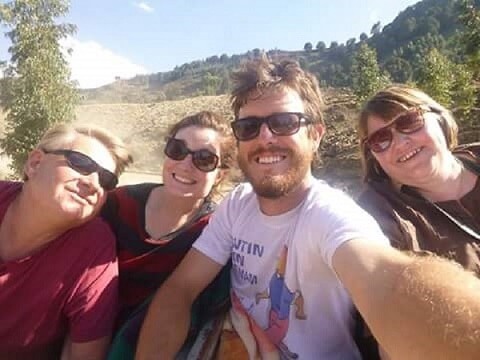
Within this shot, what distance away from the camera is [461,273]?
119 centimetres

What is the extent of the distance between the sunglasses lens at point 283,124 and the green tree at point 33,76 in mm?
13339

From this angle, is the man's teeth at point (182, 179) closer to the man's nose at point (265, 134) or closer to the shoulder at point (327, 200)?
the man's nose at point (265, 134)

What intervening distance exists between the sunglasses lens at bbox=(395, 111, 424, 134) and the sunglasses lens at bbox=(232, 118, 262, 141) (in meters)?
0.67

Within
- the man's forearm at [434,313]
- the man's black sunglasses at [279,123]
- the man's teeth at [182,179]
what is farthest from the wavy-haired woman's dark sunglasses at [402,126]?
the man's forearm at [434,313]

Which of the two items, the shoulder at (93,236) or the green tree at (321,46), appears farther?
the green tree at (321,46)

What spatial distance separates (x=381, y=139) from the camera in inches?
92.0

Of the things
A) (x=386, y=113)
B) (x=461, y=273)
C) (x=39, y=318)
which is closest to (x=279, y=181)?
(x=386, y=113)

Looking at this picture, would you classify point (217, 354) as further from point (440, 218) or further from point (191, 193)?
point (440, 218)

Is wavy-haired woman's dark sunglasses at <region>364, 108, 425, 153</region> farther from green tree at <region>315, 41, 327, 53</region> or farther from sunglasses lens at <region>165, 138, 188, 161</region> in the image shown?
green tree at <region>315, 41, 327, 53</region>

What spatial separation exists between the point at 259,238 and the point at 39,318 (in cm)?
97

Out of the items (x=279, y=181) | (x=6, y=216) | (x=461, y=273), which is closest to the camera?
(x=461, y=273)

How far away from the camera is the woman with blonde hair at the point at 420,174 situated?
2057 millimetres

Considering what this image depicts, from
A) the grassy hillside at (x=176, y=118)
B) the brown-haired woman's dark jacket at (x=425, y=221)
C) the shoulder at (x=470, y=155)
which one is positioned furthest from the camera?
the grassy hillside at (x=176, y=118)

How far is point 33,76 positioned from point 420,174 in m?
14.4
